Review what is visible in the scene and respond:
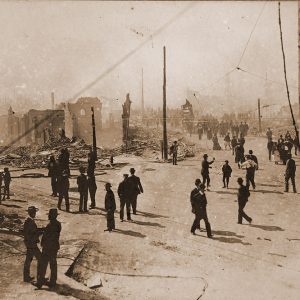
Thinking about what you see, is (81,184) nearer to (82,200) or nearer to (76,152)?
(82,200)

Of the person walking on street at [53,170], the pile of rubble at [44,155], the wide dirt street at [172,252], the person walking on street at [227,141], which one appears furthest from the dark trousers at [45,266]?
the person walking on street at [227,141]

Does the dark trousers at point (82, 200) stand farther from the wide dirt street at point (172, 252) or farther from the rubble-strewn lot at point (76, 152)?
the rubble-strewn lot at point (76, 152)

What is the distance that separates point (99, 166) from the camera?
24.8 metres

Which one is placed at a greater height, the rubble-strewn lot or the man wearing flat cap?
the rubble-strewn lot

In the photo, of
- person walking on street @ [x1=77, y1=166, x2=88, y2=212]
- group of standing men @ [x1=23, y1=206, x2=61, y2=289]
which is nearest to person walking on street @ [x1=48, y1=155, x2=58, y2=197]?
person walking on street @ [x1=77, y1=166, x2=88, y2=212]

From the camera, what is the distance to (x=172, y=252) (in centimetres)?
956

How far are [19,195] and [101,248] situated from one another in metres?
7.85

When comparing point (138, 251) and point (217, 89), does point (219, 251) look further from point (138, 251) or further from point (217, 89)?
point (217, 89)

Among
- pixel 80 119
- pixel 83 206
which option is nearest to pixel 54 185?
pixel 83 206

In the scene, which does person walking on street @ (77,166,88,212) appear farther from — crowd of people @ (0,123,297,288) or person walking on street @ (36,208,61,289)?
person walking on street @ (36,208,61,289)

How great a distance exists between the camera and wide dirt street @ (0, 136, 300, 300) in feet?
24.7

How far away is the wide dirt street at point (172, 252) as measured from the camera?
24.7 feet

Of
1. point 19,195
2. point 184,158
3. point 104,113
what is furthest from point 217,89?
point 19,195

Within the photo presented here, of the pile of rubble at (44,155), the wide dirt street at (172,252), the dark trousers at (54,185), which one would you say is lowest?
the wide dirt street at (172,252)
